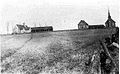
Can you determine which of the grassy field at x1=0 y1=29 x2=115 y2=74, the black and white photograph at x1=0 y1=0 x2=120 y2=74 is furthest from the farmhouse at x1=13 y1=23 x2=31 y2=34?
the grassy field at x1=0 y1=29 x2=115 y2=74

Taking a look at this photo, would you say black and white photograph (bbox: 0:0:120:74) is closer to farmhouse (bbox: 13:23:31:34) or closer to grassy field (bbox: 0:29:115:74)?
grassy field (bbox: 0:29:115:74)

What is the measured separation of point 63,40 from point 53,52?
186 cm

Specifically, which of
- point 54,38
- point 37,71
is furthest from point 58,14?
point 37,71

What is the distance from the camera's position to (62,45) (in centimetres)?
2106

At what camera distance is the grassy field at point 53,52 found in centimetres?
1886

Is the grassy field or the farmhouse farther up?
the farmhouse

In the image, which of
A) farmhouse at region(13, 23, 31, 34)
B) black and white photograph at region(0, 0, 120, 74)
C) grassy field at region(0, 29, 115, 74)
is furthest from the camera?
farmhouse at region(13, 23, 31, 34)

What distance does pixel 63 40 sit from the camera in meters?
21.7

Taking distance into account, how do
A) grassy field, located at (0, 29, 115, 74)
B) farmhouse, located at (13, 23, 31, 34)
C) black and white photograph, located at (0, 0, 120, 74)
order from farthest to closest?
farmhouse, located at (13, 23, 31, 34), grassy field, located at (0, 29, 115, 74), black and white photograph, located at (0, 0, 120, 74)

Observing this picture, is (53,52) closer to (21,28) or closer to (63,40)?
(63,40)

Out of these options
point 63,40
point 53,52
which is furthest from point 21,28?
point 53,52

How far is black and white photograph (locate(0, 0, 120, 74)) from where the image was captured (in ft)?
58.2

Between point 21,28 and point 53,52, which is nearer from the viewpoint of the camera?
point 53,52

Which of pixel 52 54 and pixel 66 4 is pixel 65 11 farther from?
pixel 52 54
